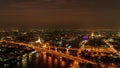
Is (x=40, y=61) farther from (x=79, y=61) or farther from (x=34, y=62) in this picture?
(x=79, y=61)

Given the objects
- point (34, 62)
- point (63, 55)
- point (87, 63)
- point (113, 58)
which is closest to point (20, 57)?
point (34, 62)

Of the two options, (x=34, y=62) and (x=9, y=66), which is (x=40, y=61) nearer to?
(x=34, y=62)

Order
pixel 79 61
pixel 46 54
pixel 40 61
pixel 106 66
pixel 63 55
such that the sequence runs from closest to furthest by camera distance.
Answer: pixel 106 66
pixel 79 61
pixel 40 61
pixel 63 55
pixel 46 54

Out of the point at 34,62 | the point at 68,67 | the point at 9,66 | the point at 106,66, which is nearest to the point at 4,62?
the point at 9,66

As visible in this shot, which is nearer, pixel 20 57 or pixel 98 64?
pixel 98 64

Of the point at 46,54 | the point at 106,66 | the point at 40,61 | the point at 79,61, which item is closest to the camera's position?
the point at 106,66

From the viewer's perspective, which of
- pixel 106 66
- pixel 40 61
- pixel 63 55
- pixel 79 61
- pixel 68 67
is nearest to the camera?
pixel 106 66

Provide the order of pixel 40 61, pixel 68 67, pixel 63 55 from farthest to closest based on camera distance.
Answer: pixel 63 55 < pixel 40 61 < pixel 68 67

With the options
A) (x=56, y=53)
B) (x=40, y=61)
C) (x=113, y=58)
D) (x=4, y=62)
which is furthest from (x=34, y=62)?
(x=113, y=58)

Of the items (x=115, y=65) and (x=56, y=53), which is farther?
(x=56, y=53)
